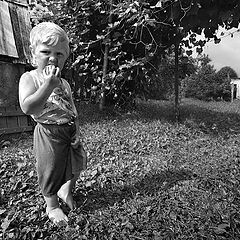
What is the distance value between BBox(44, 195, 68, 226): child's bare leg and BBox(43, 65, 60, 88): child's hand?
0.91 m

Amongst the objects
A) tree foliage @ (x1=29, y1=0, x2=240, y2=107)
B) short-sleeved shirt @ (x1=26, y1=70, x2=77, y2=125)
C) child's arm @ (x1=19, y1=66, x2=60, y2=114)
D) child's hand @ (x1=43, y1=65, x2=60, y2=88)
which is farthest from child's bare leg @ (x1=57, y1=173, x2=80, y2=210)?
tree foliage @ (x1=29, y1=0, x2=240, y2=107)

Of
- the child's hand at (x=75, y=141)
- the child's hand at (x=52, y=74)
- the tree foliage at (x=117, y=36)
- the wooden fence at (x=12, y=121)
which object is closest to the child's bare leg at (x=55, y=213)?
the child's hand at (x=75, y=141)

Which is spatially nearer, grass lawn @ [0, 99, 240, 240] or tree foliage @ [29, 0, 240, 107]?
grass lawn @ [0, 99, 240, 240]

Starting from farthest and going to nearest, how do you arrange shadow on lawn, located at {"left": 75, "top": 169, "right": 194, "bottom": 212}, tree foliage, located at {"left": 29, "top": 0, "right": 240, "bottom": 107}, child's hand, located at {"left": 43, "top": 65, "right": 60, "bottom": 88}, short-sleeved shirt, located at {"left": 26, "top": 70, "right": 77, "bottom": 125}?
1. tree foliage, located at {"left": 29, "top": 0, "right": 240, "bottom": 107}
2. shadow on lawn, located at {"left": 75, "top": 169, "right": 194, "bottom": 212}
3. short-sleeved shirt, located at {"left": 26, "top": 70, "right": 77, "bottom": 125}
4. child's hand, located at {"left": 43, "top": 65, "right": 60, "bottom": 88}

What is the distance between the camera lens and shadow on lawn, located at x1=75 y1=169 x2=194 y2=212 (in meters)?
2.49

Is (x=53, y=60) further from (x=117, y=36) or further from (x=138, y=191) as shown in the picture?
(x=117, y=36)

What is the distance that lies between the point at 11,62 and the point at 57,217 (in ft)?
11.8

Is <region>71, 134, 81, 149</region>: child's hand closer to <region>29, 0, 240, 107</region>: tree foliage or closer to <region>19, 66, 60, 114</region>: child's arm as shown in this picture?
<region>19, 66, 60, 114</region>: child's arm

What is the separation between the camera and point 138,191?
2725 millimetres

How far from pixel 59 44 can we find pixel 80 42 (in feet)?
15.2

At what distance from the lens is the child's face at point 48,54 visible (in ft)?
6.16

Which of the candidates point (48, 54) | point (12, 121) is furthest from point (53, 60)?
point (12, 121)

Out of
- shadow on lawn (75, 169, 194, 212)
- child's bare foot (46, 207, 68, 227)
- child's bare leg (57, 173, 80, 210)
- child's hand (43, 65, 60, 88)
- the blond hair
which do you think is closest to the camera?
child's hand (43, 65, 60, 88)

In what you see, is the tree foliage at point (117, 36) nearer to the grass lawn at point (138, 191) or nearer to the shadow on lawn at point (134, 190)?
the grass lawn at point (138, 191)
